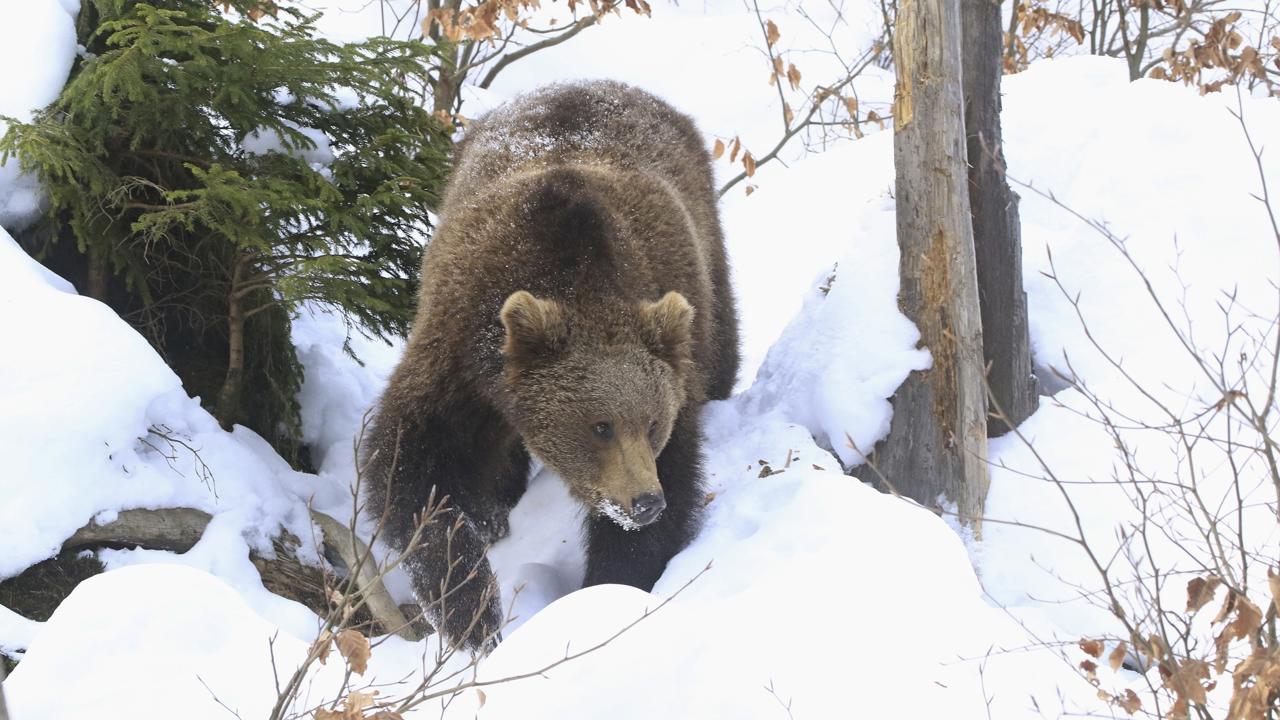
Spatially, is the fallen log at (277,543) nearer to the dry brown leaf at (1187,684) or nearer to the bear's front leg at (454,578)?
the bear's front leg at (454,578)

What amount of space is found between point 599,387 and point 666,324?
0.41 m

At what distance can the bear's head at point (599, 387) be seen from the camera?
15.9 ft

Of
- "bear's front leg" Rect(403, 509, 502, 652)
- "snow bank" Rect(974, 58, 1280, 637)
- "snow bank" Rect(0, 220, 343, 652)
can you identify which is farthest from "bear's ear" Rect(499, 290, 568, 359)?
"snow bank" Rect(974, 58, 1280, 637)

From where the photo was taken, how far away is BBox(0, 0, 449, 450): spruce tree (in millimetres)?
5738

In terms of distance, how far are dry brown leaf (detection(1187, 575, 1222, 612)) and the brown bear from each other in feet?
6.63

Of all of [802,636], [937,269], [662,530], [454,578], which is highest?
[937,269]

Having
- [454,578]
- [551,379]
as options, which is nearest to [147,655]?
[454,578]

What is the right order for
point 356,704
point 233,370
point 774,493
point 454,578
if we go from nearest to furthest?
1. point 356,704
2. point 454,578
3. point 774,493
4. point 233,370

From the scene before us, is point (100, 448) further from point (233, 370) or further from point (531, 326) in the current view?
point (531, 326)

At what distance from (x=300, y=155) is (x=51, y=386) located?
1.85 meters

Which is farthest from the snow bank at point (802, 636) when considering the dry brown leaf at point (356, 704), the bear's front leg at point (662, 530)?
the dry brown leaf at point (356, 704)

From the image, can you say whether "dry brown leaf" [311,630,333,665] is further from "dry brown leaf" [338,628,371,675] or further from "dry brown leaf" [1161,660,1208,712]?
"dry brown leaf" [1161,660,1208,712]

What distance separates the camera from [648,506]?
15.4ft

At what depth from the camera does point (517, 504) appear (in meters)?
6.70
